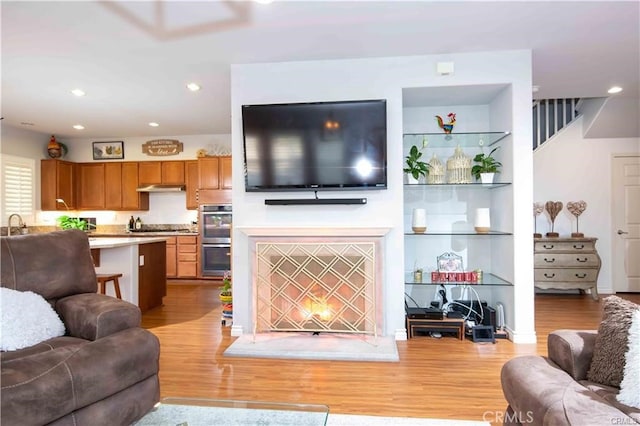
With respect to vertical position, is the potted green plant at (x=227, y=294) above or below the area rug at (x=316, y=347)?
above

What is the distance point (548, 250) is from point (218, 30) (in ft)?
15.7

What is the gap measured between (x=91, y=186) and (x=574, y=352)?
7463mm

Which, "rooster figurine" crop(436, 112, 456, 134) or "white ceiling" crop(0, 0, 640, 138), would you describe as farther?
"rooster figurine" crop(436, 112, 456, 134)

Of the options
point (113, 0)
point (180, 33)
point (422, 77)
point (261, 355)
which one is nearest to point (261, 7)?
point (180, 33)

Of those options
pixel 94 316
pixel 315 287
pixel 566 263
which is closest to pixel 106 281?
pixel 94 316

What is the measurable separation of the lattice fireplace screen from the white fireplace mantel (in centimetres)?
8

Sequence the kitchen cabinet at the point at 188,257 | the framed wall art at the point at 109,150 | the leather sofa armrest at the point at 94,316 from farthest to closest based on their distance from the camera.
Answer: the framed wall art at the point at 109,150, the kitchen cabinet at the point at 188,257, the leather sofa armrest at the point at 94,316

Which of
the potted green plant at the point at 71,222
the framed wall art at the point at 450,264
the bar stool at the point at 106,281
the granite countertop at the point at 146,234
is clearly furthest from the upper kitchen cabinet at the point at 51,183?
the framed wall art at the point at 450,264

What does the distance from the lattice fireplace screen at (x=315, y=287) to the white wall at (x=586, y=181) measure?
142 inches

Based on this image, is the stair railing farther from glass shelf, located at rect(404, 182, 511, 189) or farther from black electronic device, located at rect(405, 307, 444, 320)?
black electronic device, located at rect(405, 307, 444, 320)

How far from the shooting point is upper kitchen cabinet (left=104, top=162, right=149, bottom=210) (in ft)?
21.7

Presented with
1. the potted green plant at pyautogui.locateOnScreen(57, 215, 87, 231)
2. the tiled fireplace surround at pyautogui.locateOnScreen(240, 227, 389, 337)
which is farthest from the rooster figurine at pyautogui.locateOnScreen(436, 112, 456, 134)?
the potted green plant at pyautogui.locateOnScreen(57, 215, 87, 231)

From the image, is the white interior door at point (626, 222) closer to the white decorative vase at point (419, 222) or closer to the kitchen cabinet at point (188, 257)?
the white decorative vase at point (419, 222)

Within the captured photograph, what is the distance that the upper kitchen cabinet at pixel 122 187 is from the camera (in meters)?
6.61
